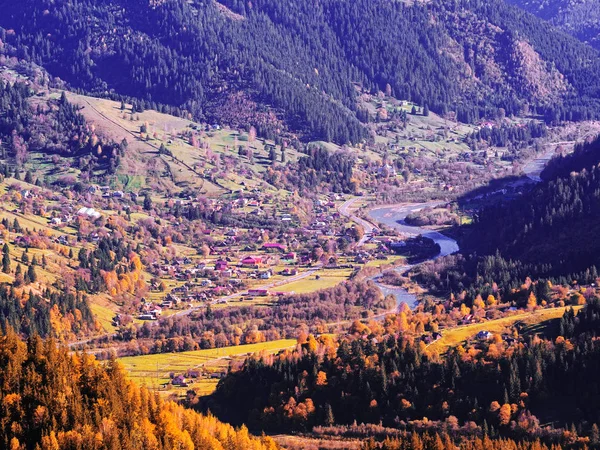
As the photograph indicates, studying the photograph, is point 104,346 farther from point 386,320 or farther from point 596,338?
point 596,338

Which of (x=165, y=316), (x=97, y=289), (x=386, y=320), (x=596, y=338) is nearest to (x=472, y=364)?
(x=596, y=338)

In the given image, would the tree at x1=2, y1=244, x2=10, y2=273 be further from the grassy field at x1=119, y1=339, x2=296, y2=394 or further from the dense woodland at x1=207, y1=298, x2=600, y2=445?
the dense woodland at x1=207, y1=298, x2=600, y2=445

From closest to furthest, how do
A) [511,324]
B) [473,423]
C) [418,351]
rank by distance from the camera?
[473,423] < [418,351] < [511,324]

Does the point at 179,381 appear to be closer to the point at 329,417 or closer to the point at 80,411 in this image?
the point at 329,417

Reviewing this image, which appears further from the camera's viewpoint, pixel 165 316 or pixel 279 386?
pixel 165 316

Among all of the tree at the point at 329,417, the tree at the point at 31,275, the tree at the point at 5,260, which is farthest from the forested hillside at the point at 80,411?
the tree at the point at 5,260

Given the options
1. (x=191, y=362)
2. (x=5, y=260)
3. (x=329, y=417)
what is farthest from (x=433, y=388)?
(x=5, y=260)

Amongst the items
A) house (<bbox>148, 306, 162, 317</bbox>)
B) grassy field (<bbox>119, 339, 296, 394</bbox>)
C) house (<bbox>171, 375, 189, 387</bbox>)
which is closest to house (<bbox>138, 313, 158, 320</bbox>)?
house (<bbox>148, 306, 162, 317</bbox>)
